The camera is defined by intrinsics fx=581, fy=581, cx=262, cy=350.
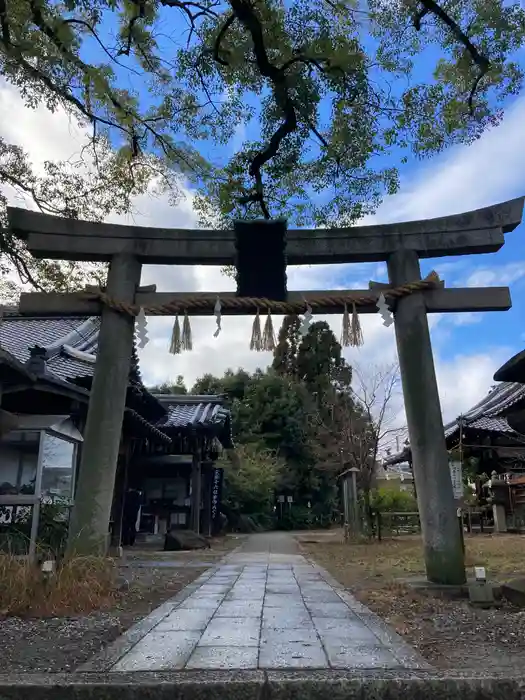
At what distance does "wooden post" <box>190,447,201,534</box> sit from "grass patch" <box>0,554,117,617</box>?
14.8m

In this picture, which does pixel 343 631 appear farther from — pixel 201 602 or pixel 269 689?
pixel 201 602

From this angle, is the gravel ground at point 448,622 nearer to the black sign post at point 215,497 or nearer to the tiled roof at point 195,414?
the tiled roof at point 195,414

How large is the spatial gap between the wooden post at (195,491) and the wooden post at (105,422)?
1375 centimetres

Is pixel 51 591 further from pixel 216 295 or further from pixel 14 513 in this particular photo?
pixel 14 513

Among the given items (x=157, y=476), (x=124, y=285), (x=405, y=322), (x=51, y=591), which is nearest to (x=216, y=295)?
(x=124, y=285)

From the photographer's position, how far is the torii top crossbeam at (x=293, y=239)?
708 centimetres

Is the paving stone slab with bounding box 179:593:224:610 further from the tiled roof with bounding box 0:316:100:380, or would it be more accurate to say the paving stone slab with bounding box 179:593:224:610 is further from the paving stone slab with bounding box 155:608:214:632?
the tiled roof with bounding box 0:316:100:380

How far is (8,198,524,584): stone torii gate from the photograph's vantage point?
6.60 metres

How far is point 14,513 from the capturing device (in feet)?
31.0

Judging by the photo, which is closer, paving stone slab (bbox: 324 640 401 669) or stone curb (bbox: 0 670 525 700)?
stone curb (bbox: 0 670 525 700)

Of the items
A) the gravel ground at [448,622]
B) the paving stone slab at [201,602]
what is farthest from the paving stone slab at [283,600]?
the gravel ground at [448,622]

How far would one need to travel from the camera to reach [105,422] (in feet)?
21.8

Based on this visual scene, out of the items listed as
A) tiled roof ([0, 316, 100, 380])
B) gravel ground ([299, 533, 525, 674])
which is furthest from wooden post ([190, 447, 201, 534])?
gravel ground ([299, 533, 525, 674])

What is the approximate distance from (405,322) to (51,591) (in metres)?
4.73
